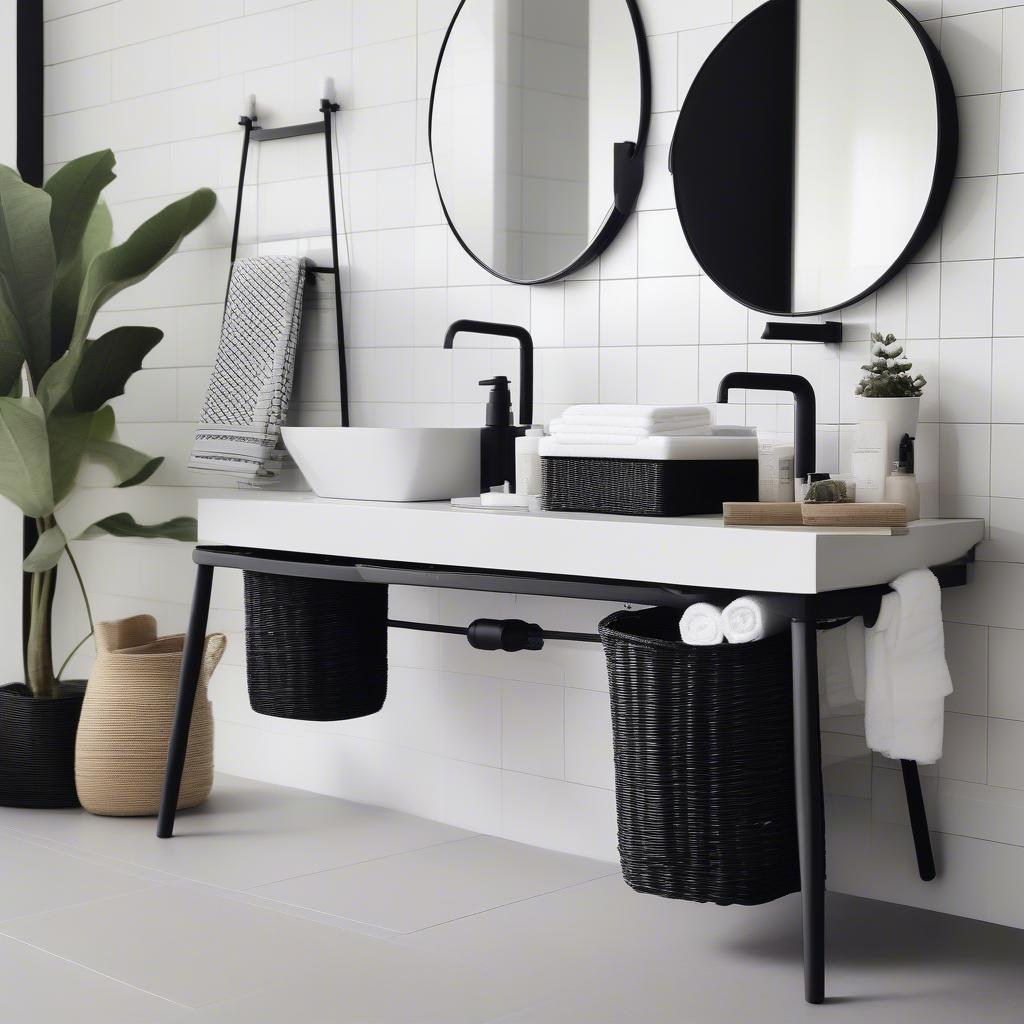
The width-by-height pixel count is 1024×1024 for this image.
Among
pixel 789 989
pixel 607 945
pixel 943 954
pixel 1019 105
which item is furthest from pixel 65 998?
pixel 1019 105

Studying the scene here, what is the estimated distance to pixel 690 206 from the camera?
2.68 meters

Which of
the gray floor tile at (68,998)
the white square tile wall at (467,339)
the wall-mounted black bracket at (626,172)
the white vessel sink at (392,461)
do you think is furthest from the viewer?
the wall-mounted black bracket at (626,172)

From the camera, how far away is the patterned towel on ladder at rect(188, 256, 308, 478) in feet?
10.6

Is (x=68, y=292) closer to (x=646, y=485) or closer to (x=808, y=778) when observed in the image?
(x=646, y=485)

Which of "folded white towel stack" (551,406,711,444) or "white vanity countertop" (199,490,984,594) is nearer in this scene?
"white vanity countertop" (199,490,984,594)

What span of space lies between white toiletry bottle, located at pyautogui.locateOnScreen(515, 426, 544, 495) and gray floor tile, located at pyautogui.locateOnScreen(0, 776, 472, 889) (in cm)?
88

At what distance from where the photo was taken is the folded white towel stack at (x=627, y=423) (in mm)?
2357

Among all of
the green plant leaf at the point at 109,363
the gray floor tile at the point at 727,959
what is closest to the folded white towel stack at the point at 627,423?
the gray floor tile at the point at 727,959

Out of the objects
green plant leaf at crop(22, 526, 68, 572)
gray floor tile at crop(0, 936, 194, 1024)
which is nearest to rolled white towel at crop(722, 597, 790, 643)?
gray floor tile at crop(0, 936, 194, 1024)

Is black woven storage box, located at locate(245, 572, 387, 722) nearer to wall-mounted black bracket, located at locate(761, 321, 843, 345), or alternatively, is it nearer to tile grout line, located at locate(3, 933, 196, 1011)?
tile grout line, located at locate(3, 933, 196, 1011)

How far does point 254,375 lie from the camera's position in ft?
10.8

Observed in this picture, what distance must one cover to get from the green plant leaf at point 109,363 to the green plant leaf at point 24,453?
201mm

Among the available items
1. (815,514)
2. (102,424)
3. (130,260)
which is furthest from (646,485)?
(102,424)

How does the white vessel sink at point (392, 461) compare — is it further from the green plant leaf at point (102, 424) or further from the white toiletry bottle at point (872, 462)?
the green plant leaf at point (102, 424)
